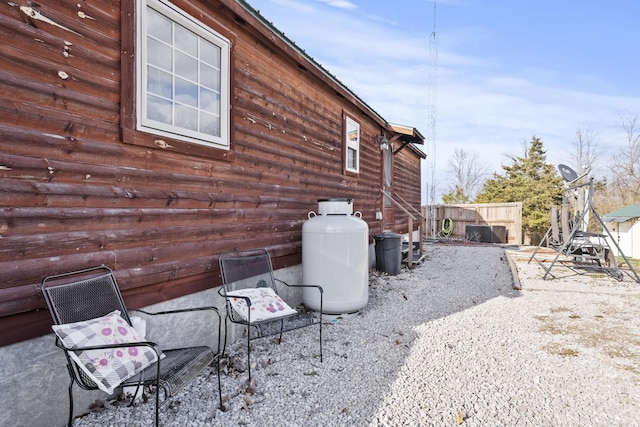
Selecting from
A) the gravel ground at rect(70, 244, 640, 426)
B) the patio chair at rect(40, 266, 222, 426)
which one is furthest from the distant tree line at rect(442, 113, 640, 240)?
the patio chair at rect(40, 266, 222, 426)

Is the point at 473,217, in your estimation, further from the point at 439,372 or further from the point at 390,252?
the point at 439,372

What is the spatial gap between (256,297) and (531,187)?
1957 centimetres

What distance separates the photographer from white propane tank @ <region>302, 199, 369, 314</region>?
4.18 m

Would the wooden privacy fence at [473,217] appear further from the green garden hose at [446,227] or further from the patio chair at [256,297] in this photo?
the patio chair at [256,297]

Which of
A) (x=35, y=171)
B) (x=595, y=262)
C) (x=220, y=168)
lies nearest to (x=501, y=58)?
(x=595, y=262)

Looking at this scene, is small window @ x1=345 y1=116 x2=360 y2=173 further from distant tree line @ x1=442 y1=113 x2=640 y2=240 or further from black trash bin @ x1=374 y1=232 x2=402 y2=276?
distant tree line @ x1=442 y1=113 x2=640 y2=240

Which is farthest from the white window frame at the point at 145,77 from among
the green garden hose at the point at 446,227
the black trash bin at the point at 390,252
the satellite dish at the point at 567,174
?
the green garden hose at the point at 446,227

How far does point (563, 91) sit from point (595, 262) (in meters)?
19.9

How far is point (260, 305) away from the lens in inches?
125

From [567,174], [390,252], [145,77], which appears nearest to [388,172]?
[390,252]

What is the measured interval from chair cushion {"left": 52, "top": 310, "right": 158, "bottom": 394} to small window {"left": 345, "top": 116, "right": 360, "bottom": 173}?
517 centimetres

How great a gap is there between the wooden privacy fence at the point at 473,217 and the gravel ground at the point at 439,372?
992 centimetres

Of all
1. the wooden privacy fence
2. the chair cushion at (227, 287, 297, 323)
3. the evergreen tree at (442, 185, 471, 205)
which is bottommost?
the chair cushion at (227, 287, 297, 323)

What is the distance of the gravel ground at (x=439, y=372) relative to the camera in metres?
2.21
